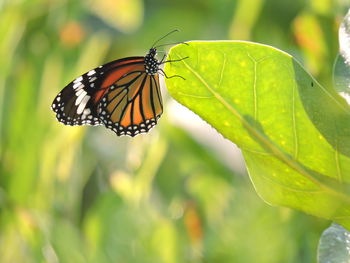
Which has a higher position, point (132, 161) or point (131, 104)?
point (131, 104)

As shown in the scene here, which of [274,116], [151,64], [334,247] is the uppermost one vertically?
[151,64]

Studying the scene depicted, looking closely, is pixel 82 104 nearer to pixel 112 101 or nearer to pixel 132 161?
→ pixel 112 101

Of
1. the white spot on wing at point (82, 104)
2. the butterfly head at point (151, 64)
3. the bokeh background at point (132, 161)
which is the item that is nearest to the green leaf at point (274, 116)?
the bokeh background at point (132, 161)

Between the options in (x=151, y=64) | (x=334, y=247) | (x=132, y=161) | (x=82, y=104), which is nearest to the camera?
(x=334, y=247)

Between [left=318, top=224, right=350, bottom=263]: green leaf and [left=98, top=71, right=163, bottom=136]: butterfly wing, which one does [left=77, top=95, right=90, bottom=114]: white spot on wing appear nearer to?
[left=98, top=71, right=163, bottom=136]: butterfly wing

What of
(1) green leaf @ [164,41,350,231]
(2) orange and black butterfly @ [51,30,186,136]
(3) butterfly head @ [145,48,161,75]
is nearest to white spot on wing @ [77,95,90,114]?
(2) orange and black butterfly @ [51,30,186,136]

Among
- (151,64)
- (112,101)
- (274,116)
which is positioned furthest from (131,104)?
(274,116)
